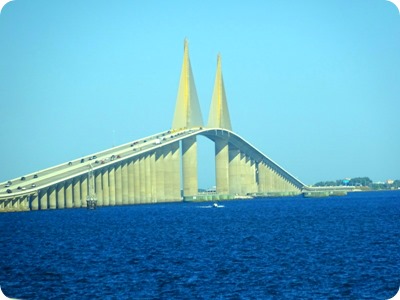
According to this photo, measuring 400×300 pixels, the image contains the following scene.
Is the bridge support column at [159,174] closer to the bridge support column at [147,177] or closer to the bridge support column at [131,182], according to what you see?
the bridge support column at [147,177]

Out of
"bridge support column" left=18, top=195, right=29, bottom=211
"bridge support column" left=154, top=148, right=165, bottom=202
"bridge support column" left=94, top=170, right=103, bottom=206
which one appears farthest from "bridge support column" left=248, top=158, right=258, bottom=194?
"bridge support column" left=18, top=195, right=29, bottom=211

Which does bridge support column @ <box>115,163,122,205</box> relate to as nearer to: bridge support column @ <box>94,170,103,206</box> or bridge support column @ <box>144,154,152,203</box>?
bridge support column @ <box>94,170,103,206</box>

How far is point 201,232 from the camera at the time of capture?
212 ft

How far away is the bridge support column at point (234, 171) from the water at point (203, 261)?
77.9 meters

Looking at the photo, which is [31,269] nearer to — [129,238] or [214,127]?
[129,238]

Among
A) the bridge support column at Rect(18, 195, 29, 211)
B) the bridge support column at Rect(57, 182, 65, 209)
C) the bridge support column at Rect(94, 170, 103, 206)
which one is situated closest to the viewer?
the bridge support column at Rect(18, 195, 29, 211)

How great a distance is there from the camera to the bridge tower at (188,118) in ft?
432

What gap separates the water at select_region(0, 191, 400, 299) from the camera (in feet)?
114

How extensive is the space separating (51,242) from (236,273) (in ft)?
69.9

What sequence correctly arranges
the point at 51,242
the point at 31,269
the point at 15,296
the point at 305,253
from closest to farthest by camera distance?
the point at 15,296
the point at 31,269
the point at 305,253
the point at 51,242

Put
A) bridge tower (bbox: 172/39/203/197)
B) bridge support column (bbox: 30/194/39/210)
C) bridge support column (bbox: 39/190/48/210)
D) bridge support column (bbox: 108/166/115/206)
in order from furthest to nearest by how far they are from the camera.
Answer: bridge tower (bbox: 172/39/203/197)
bridge support column (bbox: 108/166/115/206)
bridge support column (bbox: 39/190/48/210)
bridge support column (bbox: 30/194/39/210)

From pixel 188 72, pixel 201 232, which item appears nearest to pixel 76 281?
pixel 201 232

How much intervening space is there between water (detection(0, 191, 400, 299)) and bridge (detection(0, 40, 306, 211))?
86.9 ft

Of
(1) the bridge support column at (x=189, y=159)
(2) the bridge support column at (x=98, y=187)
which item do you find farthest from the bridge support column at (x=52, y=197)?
(1) the bridge support column at (x=189, y=159)
